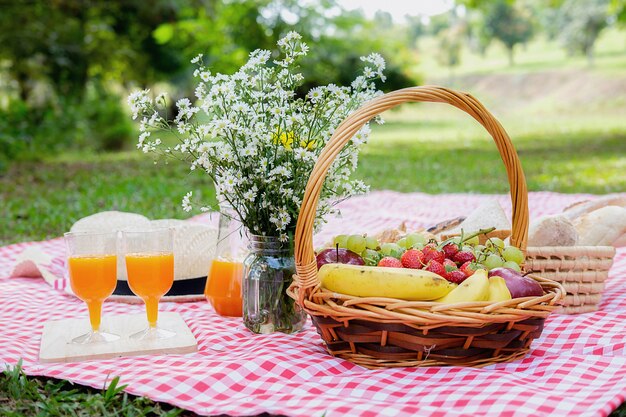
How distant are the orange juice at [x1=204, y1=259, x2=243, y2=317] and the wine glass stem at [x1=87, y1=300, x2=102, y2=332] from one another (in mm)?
466

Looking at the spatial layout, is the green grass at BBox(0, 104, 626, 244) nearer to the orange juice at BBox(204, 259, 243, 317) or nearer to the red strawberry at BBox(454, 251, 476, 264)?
the orange juice at BBox(204, 259, 243, 317)

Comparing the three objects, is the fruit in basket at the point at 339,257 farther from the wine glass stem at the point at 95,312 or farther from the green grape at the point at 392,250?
the wine glass stem at the point at 95,312

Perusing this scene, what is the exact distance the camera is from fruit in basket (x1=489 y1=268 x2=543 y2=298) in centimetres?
212

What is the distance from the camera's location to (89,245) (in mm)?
2205

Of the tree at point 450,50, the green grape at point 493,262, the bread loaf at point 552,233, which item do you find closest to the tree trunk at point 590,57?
the tree at point 450,50

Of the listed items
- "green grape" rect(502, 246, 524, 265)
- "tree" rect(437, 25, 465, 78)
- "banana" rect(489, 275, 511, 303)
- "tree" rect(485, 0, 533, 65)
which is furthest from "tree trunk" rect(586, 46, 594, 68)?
"banana" rect(489, 275, 511, 303)

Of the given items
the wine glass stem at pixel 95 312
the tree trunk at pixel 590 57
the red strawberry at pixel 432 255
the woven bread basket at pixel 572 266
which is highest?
the tree trunk at pixel 590 57

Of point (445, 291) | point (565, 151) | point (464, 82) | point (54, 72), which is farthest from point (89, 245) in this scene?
point (464, 82)

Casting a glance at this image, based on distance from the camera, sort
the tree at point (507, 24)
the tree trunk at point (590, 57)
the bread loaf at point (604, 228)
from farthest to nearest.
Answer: the tree at point (507, 24) < the tree trunk at point (590, 57) < the bread loaf at point (604, 228)

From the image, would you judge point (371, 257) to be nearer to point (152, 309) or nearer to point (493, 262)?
point (493, 262)

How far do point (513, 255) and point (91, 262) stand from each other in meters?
1.22

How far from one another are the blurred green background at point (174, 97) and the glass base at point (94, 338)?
2.07 metres

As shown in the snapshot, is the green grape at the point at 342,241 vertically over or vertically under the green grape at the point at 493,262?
over

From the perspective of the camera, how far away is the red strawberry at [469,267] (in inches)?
85.8
